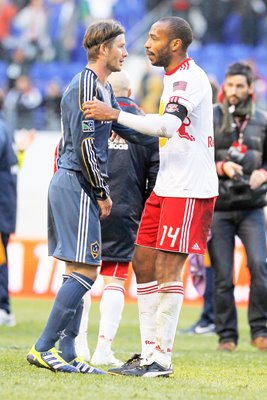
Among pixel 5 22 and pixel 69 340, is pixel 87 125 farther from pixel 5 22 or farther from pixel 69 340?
pixel 5 22

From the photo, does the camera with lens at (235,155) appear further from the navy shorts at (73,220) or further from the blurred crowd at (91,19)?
the blurred crowd at (91,19)

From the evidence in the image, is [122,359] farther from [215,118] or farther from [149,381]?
[215,118]

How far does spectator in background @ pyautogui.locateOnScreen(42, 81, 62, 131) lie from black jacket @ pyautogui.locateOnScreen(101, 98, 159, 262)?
37.5ft

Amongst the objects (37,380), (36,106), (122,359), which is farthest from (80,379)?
(36,106)

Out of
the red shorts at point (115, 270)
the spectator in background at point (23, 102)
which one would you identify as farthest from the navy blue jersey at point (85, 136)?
the spectator in background at point (23, 102)

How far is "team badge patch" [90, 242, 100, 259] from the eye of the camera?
21.2 feet

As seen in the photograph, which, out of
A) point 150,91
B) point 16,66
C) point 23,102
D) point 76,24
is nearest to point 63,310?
point 150,91

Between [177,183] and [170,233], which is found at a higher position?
[177,183]

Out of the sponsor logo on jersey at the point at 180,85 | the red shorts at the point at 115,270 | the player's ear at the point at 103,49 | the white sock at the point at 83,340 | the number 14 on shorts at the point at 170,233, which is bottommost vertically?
the white sock at the point at 83,340

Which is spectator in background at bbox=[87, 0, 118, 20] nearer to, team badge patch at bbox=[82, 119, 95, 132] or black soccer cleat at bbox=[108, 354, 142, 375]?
black soccer cleat at bbox=[108, 354, 142, 375]

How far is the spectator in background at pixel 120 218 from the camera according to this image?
7.82 metres

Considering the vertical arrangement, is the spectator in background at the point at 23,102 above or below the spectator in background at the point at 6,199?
above

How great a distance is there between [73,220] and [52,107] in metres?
13.5

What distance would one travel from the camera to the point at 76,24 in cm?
2214
